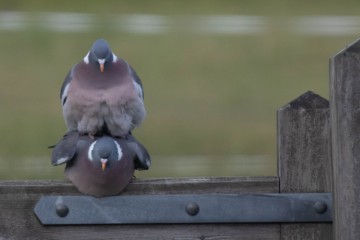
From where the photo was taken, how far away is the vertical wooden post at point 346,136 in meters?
1.88

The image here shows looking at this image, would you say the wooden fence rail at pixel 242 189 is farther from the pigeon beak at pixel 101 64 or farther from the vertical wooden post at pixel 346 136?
the pigeon beak at pixel 101 64

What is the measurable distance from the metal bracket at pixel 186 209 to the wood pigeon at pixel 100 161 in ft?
0.09

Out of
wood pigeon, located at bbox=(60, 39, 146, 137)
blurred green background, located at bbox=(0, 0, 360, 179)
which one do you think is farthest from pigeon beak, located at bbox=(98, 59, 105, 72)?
blurred green background, located at bbox=(0, 0, 360, 179)

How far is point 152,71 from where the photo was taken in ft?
30.2

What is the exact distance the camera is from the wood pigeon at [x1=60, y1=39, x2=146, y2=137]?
8.17ft

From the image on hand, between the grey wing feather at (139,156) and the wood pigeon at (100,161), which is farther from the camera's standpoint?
the grey wing feather at (139,156)

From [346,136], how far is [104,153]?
394 mm

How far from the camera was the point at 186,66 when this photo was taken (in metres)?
9.73

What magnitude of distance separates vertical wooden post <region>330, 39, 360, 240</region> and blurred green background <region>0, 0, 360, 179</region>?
5209 millimetres

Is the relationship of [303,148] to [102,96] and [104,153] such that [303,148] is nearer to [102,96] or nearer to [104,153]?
[104,153]

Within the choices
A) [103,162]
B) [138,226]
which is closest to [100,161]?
[103,162]

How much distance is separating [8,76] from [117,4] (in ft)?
5.07

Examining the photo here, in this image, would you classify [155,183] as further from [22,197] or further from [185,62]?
[185,62]

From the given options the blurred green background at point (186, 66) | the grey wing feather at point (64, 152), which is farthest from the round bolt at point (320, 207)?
the blurred green background at point (186, 66)
